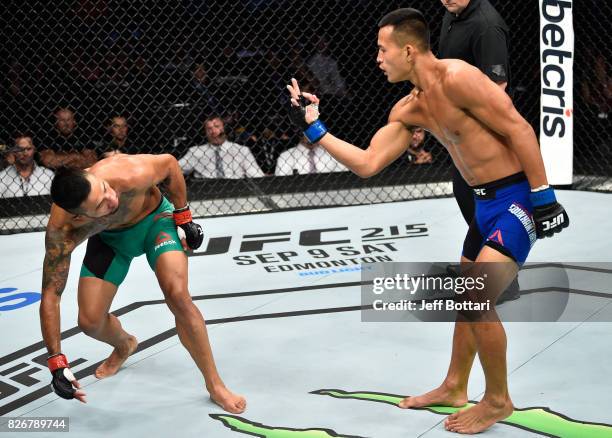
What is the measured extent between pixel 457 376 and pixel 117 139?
3629mm

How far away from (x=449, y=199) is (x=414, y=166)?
0.47 metres

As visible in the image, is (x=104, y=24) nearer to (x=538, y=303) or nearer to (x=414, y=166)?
(x=414, y=166)

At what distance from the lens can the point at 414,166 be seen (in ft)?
20.0

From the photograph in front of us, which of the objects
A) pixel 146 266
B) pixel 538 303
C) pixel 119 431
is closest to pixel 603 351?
pixel 538 303

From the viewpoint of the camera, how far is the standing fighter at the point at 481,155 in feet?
8.62

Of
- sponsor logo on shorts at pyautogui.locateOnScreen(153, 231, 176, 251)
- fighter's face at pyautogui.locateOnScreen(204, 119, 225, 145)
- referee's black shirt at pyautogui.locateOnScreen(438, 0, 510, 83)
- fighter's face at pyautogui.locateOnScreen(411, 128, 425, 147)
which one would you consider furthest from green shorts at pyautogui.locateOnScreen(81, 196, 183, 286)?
fighter's face at pyautogui.locateOnScreen(411, 128, 425, 147)

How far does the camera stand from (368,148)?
2854 mm

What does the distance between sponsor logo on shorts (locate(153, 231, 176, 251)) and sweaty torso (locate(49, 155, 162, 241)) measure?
0.10 m

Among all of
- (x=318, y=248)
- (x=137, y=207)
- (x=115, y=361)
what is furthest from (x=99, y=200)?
(x=318, y=248)

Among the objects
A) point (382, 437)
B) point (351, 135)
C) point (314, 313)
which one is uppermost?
point (351, 135)

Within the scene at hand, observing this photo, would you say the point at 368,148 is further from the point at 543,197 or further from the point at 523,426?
the point at 523,426

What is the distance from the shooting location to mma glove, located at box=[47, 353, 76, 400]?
8.84ft

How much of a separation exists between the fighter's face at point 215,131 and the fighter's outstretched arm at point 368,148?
3000 millimetres

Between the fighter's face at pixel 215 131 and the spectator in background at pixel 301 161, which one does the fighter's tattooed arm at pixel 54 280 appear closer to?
the fighter's face at pixel 215 131
